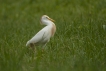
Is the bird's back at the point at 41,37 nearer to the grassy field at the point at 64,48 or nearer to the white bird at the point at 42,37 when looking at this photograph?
the white bird at the point at 42,37

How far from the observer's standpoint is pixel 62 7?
14.4m

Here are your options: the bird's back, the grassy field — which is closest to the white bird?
the bird's back

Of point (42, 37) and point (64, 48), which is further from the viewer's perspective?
point (64, 48)

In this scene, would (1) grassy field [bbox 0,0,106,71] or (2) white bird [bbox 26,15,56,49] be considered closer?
(1) grassy field [bbox 0,0,106,71]

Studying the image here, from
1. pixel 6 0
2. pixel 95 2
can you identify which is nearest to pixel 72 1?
pixel 95 2

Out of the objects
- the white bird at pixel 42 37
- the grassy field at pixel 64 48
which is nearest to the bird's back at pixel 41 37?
the white bird at pixel 42 37

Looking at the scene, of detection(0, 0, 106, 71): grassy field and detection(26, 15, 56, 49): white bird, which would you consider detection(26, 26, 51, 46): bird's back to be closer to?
detection(26, 15, 56, 49): white bird

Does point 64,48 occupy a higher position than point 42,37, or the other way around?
point 42,37

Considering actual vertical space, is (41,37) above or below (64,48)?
above

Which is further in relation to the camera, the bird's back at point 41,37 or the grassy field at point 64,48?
the bird's back at point 41,37

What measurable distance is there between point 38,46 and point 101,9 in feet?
14.6

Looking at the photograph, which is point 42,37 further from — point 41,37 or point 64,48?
point 64,48

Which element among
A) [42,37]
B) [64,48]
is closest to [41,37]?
[42,37]

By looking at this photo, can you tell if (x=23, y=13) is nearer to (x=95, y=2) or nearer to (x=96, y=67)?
(x=95, y=2)
